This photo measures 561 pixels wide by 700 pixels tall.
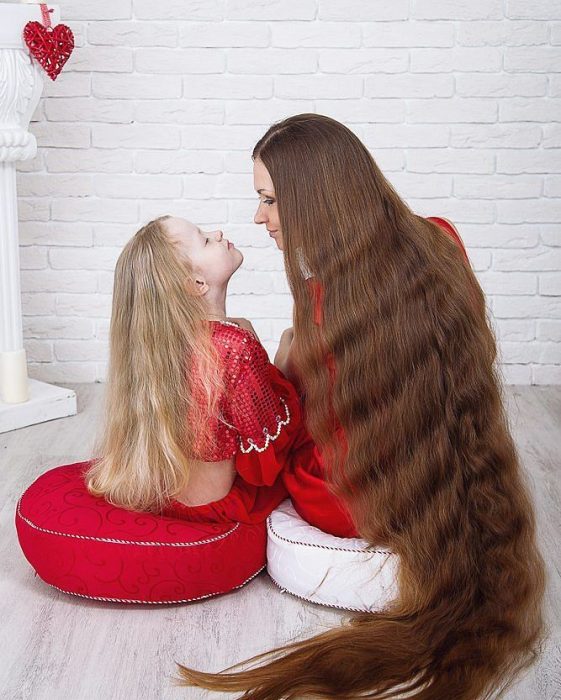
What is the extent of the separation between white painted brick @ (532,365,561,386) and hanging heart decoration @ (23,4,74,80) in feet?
6.62

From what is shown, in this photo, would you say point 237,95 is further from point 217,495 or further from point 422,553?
point 422,553

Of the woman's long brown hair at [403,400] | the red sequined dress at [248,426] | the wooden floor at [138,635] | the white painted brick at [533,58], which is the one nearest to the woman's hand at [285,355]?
the red sequined dress at [248,426]

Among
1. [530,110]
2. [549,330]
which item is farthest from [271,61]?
[549,330]

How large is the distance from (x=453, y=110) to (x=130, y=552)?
83.9 inches

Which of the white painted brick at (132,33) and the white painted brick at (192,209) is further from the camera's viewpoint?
the white painted brick at (192,209)

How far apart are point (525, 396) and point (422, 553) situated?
1.78 meters

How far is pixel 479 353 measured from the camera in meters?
2.04

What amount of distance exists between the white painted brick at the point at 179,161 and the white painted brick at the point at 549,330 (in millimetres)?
1316

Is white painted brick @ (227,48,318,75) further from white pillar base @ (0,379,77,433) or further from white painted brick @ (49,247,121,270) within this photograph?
white pillar base @ (0,379,77,433)

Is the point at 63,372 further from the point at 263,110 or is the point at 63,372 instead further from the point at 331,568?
the point at 331,568

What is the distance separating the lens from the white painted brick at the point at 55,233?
3609 millimetres

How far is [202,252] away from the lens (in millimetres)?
2127

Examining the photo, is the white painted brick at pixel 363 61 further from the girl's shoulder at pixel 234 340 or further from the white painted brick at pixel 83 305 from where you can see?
the girl's shoulder at pixel 234 340

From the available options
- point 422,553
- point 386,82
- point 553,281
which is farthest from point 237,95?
point 422,553
